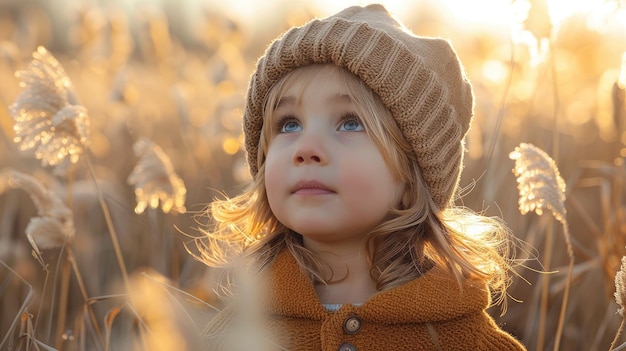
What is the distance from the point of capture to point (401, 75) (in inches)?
85.1

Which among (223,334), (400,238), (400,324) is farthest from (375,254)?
(223,334)

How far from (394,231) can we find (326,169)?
299mm

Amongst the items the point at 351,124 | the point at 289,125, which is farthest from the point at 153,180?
the point at 351,124

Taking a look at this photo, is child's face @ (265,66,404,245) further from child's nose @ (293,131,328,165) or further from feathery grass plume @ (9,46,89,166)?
feathery grass plume @ (9,46,89,166)

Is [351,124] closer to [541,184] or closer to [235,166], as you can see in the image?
[541,184]

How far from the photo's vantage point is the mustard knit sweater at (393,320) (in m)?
1.93

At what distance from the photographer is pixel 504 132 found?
4074 mm

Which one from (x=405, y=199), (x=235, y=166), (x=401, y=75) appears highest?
(x=401, y=75)

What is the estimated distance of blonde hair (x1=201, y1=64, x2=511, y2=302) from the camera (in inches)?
82.0

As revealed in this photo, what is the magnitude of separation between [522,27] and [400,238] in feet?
2.58

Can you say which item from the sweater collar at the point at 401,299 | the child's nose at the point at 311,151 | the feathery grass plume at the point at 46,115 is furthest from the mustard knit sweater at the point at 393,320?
the feathery grass plume at the point at 46,115

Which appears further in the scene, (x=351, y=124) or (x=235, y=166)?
(x=235, y=166)

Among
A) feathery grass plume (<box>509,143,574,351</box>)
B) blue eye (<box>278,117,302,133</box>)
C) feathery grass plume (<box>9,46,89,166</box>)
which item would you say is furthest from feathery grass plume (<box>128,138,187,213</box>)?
feathery grass plume (<box>509,143,574,351</box>)

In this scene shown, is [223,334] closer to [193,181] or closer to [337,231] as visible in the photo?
[337,231]
